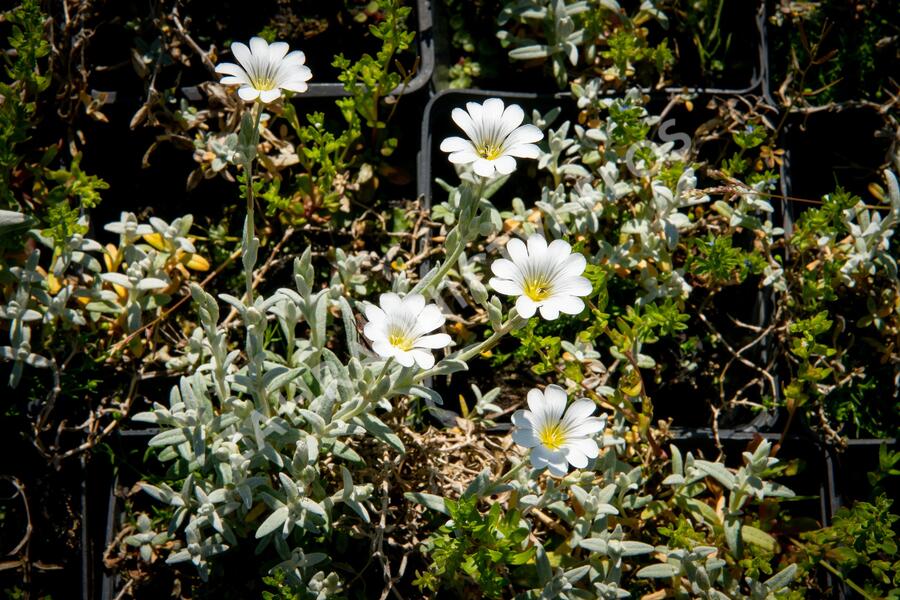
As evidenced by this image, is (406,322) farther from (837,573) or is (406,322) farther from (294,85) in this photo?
(837,573)

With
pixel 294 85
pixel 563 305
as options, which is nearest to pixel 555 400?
pixel 563 305

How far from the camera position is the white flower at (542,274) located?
5.16ft

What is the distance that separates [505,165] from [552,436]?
22.1 inches

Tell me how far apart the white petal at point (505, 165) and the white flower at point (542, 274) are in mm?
139

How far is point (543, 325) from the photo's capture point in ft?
7.45

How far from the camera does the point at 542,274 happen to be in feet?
5.34

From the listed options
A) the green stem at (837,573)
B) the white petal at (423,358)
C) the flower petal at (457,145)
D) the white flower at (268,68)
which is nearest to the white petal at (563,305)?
the white petal at (423,358)

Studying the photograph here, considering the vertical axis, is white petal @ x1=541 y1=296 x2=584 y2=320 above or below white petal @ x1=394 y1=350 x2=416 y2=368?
above

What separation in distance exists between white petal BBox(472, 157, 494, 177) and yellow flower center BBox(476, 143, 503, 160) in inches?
3.8

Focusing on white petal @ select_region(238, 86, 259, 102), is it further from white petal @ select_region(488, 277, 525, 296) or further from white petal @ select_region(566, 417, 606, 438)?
white petal @ select_region(566, 417, 606, 438)

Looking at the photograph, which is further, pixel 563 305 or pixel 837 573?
pixel 837 573

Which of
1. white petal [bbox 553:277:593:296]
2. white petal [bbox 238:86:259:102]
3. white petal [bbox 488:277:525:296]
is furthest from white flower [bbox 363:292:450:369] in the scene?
white petal [bbox 238:86:259:102]

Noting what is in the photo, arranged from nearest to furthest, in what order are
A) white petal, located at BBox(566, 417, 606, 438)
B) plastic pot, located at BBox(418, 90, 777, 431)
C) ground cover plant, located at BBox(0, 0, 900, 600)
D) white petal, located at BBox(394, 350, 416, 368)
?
white petal, located at BBox(394, 350, 416, 368), white petal, located at BBox(566, 417, 606, 438), ground cover plant, located at BBox(0, 0, 900, 600), plastic pot, located at BBox(418, 90, 777, 431)

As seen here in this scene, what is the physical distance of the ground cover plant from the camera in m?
1.90
